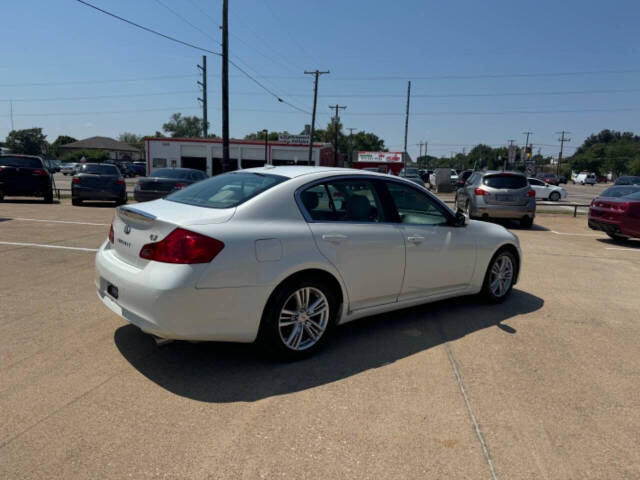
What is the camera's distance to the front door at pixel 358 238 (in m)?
3.70

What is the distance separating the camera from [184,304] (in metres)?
3.01

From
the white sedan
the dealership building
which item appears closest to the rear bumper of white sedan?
the white sedan

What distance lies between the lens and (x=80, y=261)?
6.78 meters

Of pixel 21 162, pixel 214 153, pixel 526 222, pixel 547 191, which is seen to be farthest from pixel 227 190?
pixel 214 153

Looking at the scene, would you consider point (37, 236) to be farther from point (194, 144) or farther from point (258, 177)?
point (194, 144)

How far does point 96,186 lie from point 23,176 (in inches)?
90.5

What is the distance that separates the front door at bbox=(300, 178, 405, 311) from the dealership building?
1557 inches

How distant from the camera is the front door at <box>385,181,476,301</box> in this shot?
14.2ft

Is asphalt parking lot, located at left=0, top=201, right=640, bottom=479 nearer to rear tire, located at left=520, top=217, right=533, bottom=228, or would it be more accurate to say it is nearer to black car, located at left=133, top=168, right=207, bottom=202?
rear tire, located at left=520, top=217, right=533, bottom=228

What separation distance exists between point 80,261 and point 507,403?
6178 mm

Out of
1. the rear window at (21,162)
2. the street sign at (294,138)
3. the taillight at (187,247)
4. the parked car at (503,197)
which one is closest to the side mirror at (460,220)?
the taillight at (187,247)

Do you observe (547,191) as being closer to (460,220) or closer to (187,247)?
(460,220)

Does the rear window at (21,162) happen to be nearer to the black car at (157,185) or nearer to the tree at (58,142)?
the black car at (157,185)

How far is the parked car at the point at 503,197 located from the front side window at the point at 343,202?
9416mm
